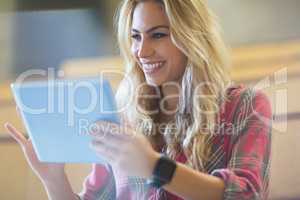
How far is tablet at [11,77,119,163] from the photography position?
0.70 metres

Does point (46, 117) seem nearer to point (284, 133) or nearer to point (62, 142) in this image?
point (62, 142)

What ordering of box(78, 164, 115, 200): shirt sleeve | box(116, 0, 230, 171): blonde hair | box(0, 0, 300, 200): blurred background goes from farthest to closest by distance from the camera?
box(0, 0, 300, 200): blurred background
box(78, 164, 115, 200): shirt sleeve
box(116, 0, 230, 171): blonde hair

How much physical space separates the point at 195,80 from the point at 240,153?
0.19m

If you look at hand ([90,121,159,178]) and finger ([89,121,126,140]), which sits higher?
finger ([89,121,126,140])

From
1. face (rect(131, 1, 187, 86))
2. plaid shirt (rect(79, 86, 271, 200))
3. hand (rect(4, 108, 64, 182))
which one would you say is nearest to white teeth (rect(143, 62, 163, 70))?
face (rect(131, 1, 187, 86))

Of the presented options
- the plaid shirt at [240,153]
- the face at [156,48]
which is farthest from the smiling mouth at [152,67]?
the plaid shirt at [240,153]

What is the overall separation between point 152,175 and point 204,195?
97 millimetres

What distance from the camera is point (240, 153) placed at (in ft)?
2.44

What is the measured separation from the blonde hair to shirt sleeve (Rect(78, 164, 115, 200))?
0.12m

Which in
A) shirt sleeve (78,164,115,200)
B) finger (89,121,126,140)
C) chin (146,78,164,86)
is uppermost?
chin (146,78,164,86)

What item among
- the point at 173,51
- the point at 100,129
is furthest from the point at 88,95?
the point at 173,51

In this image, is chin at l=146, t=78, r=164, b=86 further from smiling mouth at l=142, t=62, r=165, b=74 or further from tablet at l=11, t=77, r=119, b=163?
tablet at l=11, t=77, r=119, b=163

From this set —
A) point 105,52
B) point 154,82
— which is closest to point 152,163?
point 154,82

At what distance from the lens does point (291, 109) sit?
115 cm
